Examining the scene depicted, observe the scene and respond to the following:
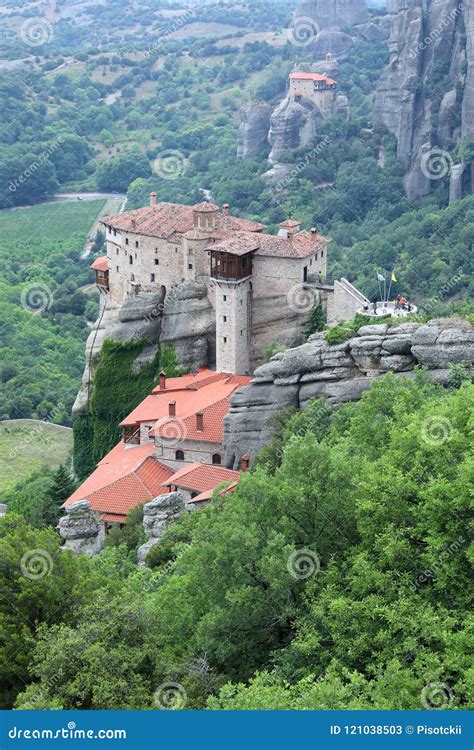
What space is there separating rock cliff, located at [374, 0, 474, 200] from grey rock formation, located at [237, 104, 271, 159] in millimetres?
18772

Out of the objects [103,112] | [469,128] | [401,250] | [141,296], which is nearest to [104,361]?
[141,296]

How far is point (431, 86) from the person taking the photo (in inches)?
4375

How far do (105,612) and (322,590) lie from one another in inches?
196

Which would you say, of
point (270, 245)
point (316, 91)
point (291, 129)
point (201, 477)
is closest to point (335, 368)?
point (201, 477)

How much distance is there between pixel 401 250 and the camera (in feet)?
328

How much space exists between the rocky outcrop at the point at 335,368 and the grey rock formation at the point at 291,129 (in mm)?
70409

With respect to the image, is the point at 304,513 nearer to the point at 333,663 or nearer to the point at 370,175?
the point at 333,663

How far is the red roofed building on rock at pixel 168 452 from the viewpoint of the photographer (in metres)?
56.2

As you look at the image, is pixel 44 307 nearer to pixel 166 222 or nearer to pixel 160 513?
pixel 166 222

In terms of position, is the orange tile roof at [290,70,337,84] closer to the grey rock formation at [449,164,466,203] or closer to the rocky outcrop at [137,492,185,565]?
the grey rock formation at [449,164,466,203]

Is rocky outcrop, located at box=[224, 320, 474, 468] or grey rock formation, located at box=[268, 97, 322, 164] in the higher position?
grey rock formation, located at box=[268, 97, 322, 164]

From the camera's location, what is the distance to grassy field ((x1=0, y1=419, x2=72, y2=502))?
81.4 metres

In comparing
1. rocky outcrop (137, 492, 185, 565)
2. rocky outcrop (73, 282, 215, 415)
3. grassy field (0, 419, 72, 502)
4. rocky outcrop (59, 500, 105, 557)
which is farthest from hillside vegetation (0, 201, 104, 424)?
rocky outcrop (137, 492, 185, 565)

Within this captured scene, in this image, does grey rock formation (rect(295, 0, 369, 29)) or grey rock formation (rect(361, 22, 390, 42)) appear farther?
grey rock formation (rect(295, 0, 369, 29))
